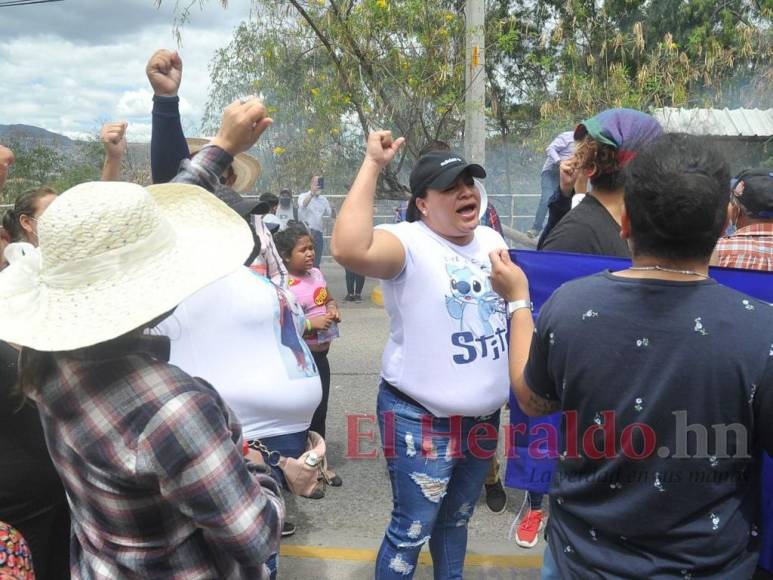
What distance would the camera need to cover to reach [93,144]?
884 inches

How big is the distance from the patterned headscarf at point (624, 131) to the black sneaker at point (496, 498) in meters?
2.29

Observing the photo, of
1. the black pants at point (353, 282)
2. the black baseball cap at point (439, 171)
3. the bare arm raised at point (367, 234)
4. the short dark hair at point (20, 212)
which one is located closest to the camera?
the bare arm raised at point (367, 234)

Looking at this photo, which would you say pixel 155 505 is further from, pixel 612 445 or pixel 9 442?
pixel 612 445

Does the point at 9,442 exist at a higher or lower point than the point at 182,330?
lower

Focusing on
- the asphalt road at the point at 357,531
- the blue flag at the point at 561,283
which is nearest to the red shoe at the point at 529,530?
the asphalt road at the point at 357,531

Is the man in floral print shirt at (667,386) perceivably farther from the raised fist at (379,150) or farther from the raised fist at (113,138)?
the raised fist at (113,138)

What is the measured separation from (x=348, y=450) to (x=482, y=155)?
14.3 ft

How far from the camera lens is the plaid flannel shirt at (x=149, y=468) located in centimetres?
127

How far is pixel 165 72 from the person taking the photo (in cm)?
201

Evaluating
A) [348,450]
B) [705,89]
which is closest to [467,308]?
[348,450]

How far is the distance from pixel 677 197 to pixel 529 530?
2.49 metres

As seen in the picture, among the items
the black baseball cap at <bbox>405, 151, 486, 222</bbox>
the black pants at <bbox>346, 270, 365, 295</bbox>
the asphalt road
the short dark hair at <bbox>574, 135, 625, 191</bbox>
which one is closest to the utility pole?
the black pants at <bbox>346, 270, 365, 295</bbox>

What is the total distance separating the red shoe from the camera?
3.45 m

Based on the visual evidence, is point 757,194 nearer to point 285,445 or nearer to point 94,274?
point 285,445
